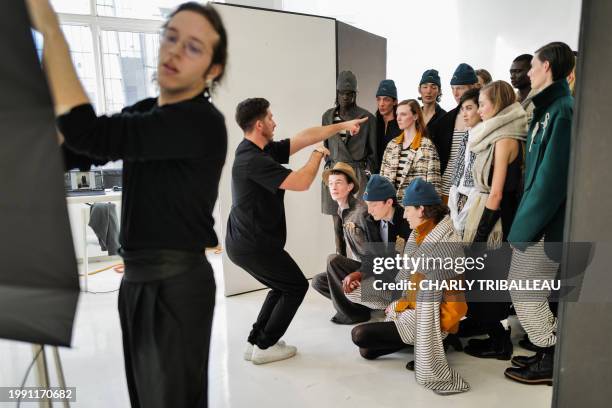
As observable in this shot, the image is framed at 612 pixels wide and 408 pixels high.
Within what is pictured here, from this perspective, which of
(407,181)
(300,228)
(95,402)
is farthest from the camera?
(300,228)

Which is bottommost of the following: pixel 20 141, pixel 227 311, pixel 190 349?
pixel 227 311

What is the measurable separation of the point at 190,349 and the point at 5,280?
1.50ft

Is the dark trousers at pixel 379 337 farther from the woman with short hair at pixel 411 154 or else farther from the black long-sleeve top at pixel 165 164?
the black long-sleeve top at pixel 165 164

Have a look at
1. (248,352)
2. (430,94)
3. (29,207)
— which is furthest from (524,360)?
(29,207)

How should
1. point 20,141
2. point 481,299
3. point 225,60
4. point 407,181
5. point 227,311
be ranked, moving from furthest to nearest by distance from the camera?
point 227,311
point 407,181
point 481,299
point 225,60
point 20,141

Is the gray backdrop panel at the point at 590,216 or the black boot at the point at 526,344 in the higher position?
the gray backdrop panel at the point at 590,216

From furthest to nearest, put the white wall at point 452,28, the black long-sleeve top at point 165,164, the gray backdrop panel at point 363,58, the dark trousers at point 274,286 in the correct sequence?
the white wall at point 452,28 < the gray backdrop panel at point 363,58 < the dark trousers at point 274,286 < the black long-sleeve top at point 165,164

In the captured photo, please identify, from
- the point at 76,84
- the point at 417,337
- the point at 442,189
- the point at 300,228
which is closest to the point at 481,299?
the point at 417,337

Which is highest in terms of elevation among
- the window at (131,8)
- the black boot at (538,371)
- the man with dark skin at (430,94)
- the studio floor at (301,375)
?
the window at (131,8)

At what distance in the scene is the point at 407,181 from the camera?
3043mm

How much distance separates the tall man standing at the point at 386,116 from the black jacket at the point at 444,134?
0.26 m

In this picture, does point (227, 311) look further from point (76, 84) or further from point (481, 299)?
point (76, 84)

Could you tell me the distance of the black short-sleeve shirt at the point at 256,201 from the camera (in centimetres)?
224

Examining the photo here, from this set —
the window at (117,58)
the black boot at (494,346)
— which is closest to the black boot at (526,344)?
the black boot at (494,346)
